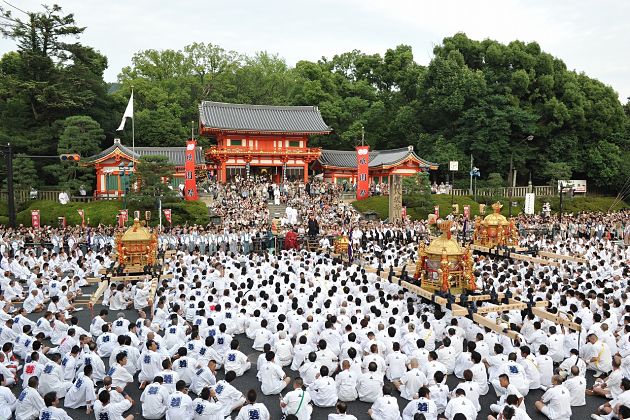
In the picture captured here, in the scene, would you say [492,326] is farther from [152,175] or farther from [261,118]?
[261,118]

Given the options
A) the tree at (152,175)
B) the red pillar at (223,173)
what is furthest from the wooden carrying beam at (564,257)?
the red pillar at (223,173)

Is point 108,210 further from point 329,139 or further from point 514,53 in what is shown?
point 514,53

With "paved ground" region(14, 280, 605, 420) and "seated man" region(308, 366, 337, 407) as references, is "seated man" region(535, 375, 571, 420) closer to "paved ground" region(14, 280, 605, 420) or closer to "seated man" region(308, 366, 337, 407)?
"paved ground" region(14, 280, 605, 420)

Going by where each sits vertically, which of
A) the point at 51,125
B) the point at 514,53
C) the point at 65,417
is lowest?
the point at 65,417

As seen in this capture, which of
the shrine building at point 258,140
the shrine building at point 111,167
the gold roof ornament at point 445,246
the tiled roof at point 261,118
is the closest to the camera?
the gold roof ornament at point 445,246

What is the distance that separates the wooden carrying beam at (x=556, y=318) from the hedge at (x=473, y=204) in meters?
20.9

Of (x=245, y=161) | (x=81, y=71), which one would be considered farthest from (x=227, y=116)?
(x=81, y=71)

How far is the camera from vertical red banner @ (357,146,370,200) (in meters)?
34.2

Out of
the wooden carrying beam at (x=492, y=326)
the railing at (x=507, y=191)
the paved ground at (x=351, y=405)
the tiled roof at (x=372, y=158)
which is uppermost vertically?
the tiled roof at (x=372, y=158)

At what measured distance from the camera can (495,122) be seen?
3841cm

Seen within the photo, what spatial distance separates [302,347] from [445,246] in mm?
4293

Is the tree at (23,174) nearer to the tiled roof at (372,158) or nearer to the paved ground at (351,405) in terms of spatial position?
the tiled roof at (372,158)

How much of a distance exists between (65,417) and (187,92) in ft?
149

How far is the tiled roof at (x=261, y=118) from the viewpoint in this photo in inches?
1430
